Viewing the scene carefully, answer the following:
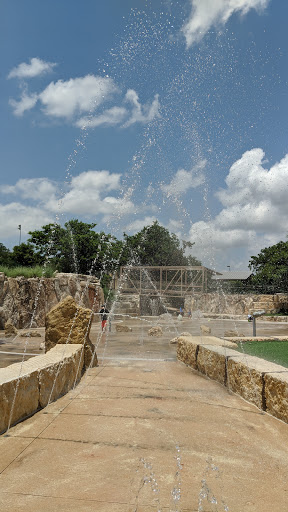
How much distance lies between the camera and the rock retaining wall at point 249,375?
4.11 m

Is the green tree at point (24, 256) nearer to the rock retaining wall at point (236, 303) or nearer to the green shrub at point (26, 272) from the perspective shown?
the rock retaining wall at point (236, 303)

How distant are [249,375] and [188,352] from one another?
247 centimetres

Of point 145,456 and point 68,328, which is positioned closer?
point 145,456

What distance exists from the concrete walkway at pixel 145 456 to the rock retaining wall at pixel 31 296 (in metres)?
11.3

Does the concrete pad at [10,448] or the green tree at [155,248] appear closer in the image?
the concrete pad at [10,448]

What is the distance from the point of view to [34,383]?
3.96 m

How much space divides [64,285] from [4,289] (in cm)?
417

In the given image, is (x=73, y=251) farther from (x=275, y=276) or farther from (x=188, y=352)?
(x=188, y=352)

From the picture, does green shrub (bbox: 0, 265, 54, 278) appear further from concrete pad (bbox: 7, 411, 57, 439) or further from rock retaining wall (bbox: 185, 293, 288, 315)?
rock retaining wall (bbox: 185, 293, 288, 315)

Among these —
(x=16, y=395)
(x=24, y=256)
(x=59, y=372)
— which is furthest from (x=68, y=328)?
(x=24, y=256)

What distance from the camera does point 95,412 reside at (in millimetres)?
3971

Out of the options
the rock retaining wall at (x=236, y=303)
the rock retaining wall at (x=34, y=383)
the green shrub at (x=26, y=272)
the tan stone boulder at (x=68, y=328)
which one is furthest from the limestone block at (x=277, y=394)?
the rock retaining wall at (x=236, y=303)

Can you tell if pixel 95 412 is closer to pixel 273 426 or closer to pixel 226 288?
pixel 273 426

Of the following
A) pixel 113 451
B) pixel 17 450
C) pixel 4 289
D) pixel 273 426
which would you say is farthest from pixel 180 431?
pixel 4 289
